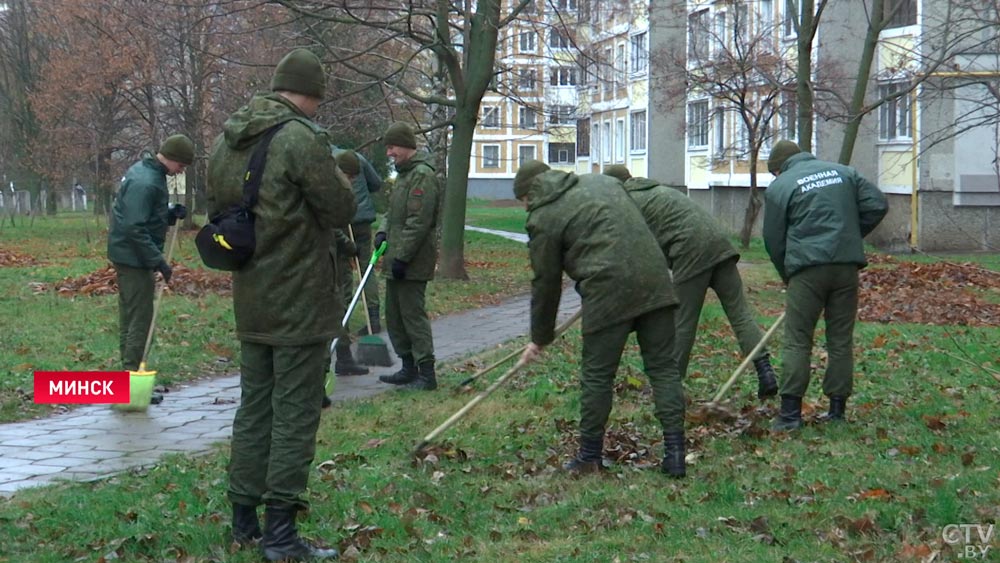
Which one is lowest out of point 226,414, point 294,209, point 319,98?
point 226,414

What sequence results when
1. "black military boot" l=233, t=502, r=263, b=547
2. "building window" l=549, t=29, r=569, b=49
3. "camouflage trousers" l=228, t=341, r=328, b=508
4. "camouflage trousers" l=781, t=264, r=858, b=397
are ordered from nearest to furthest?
"camouflage trousers" l=228, t=341, r=328, b=508
"black military boot" l=233, t=502, r=263, b=547
"camouflage trousers" l=781, t=264, r=858, b=397
"building window" l=549, t=29, r=569, b=49

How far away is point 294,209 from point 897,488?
134 inches

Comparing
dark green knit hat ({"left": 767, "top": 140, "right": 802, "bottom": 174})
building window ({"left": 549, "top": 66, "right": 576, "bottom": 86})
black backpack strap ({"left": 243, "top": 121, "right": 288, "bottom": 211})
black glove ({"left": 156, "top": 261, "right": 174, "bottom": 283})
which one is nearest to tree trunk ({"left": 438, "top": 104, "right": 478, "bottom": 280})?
building window ({"left": 549, "top": 66, "right": 576, "bottom": 86})

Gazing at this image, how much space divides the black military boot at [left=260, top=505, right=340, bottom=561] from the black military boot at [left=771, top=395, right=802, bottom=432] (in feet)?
12.2

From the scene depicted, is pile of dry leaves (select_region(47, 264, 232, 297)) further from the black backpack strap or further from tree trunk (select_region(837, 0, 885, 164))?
the black backpack strap

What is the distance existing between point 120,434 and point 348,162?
3.56 metres

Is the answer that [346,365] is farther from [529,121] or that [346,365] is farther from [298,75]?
[529,121]

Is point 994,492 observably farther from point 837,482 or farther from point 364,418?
point 364,418

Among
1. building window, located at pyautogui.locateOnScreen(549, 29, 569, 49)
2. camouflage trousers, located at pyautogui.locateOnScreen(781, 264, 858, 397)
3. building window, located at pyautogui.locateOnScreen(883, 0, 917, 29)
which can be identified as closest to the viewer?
camouflage trousers, located at pyautogui.locateOnScreen(781, 264, 858, 397)

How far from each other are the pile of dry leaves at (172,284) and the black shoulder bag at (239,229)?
11.6 metres

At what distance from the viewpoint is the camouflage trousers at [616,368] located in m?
7.11

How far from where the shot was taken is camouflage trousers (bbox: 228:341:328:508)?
560cm

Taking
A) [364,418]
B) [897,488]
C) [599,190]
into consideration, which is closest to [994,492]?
[897,488]

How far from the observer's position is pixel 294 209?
553cm
